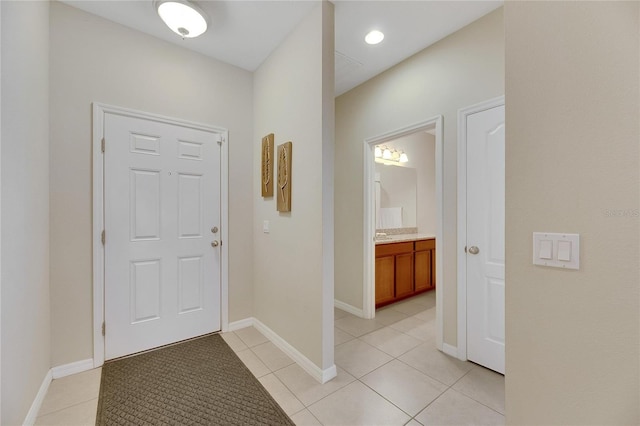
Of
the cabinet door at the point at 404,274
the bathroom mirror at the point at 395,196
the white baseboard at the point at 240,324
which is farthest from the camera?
the bathroom mirror at the point at 395,196

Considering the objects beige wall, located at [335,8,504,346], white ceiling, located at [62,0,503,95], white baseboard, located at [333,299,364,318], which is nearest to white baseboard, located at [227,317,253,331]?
white baseboard, located at [333,299,364,318]

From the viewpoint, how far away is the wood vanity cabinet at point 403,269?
3.32m

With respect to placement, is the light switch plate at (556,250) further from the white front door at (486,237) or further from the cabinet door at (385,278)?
the cabinet door at (385,278)

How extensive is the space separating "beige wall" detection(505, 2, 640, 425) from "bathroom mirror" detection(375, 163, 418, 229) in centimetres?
317

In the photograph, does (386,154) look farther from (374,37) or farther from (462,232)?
(462,232)

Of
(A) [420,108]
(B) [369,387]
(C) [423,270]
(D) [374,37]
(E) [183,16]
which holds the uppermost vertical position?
(D) [374,37]

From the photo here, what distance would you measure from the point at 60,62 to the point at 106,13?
0.54m

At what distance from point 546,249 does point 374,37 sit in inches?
88.5

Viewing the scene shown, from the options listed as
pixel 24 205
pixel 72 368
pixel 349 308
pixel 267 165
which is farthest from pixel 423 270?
pixel 24 205

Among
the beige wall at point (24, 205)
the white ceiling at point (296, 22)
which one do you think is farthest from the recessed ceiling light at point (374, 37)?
the beige wall at point (24, 205)

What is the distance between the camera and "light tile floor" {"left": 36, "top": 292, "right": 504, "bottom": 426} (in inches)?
61.1

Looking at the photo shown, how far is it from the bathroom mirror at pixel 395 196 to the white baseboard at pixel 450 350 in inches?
84.1

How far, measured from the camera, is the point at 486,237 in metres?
2.06

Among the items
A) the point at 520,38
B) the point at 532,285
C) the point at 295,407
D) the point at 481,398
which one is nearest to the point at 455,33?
the point at 520,38
